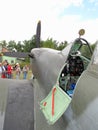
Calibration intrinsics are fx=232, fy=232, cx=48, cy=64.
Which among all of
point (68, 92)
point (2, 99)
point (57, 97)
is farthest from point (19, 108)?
point (57, 97)

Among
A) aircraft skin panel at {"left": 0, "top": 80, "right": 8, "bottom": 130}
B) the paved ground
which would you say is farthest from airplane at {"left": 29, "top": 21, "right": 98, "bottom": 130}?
aircraft skin panel at {"left": 0, "top": 80, "right": 8, "bottom": 130}

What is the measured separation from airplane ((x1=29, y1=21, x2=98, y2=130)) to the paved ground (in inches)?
4.2

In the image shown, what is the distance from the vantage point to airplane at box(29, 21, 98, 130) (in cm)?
204

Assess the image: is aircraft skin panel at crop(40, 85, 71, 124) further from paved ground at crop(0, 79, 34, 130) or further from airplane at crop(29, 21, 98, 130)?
paved ground at crop(0, 79, 34, 130)

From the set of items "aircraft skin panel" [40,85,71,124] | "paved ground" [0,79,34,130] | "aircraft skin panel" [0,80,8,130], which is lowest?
"paved ground" [0,79,34,130]

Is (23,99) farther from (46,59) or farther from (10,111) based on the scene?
(46,59)

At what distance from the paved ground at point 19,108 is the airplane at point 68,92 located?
0.11 meters

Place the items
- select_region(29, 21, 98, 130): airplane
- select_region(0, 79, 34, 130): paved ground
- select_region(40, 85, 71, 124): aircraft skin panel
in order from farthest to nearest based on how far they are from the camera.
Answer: select_region(0, 79, 34, 130): paved ground
select_region(40, 85, 71, 124): aircraft skin panel
select_region(29, 21, 98, 130): airplane

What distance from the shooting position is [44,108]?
288cm

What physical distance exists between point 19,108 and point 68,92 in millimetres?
1236

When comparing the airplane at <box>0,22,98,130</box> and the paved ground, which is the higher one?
the airplane at <box>0,22,98,130</box>

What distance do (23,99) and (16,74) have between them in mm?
10203

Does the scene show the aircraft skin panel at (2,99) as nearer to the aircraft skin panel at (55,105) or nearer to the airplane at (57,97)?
the airplane at (57,97)

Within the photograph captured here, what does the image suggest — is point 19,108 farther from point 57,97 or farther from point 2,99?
point 57,97
